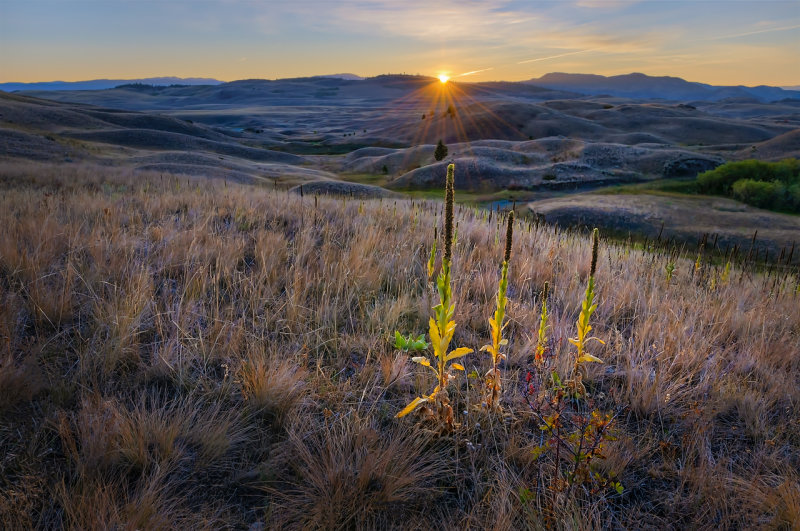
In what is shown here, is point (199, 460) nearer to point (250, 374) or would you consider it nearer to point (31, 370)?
point (250, 374)

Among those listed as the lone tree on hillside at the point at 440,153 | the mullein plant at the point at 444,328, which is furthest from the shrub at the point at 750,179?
the mullein plant at the point at 444,328

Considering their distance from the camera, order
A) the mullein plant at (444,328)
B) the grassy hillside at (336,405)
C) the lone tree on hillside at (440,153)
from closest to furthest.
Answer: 1. the grassy hillside at (336,405)
2. the mullein plant at (444,328)
3. the lone tree on hillside at (440,153)

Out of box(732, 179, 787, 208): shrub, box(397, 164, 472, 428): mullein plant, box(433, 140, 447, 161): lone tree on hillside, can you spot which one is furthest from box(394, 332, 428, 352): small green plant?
box(433, 140, 447, 161): lone tree on hillside

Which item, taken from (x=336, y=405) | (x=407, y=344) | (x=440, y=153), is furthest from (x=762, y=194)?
(x=336, y=405)

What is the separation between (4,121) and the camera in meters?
44.2

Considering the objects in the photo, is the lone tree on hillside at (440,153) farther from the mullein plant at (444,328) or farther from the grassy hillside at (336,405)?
the mullein plant at (444,328)

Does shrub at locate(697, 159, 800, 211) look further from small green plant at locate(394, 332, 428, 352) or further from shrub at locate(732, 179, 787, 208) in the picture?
small green plant at locate(394, 332, 428, 352)

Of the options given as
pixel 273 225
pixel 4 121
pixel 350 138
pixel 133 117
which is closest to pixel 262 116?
pixel 350 138

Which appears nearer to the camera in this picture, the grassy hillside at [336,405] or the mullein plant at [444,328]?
the grassy hillside at [336,405]

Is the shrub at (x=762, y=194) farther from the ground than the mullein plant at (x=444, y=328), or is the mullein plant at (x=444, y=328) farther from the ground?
the mullein plant at (x=444, y=328)

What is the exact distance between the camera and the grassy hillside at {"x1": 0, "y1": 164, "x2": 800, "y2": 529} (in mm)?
2115

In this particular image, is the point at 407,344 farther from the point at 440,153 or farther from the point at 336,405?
the point at 440,153

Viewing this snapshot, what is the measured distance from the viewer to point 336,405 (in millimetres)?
2807

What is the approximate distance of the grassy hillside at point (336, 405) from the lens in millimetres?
2115
